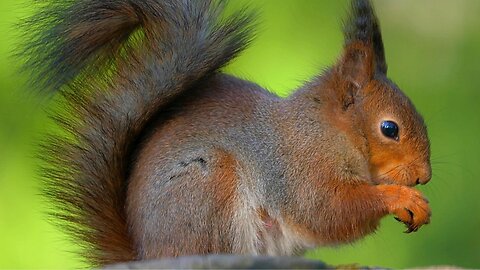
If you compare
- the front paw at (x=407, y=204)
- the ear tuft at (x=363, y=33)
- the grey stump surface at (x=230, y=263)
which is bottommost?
the grey stump surface at (x=230, y=263)

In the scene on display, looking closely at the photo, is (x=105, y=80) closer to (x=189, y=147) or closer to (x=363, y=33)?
(x=189, y=147)

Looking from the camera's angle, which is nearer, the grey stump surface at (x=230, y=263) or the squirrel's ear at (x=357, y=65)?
Result: the grey stump surface at (x=230, y=263)

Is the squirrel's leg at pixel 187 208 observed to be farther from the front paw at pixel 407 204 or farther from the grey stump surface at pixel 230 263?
the grey stump surface at pixel 230 263

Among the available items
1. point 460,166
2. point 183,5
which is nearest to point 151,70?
point 183,5

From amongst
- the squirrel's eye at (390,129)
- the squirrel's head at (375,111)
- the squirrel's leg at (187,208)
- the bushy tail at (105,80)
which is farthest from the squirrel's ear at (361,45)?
the squirrel's leg at (187,208)

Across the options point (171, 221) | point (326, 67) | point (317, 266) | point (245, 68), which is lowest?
point (317, 266)

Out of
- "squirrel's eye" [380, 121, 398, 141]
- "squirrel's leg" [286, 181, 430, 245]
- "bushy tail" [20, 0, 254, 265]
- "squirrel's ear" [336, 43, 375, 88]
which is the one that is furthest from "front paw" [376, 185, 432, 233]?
"bushy tail" [20, 0, 254, 265]

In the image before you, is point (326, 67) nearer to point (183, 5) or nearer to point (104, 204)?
point (183, 5)
